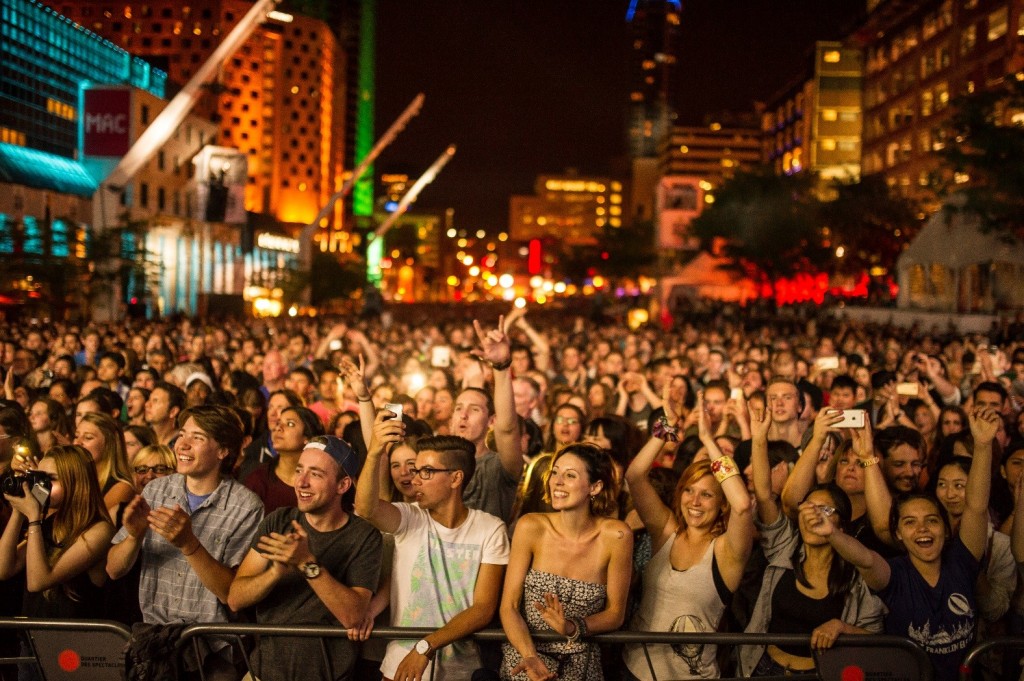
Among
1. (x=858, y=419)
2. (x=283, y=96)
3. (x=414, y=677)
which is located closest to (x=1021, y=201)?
(x=858, y=419)

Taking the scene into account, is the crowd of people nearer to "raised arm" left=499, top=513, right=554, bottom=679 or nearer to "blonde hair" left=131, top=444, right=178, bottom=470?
"raised arm" left=499, top=513, right=554, bottom=679

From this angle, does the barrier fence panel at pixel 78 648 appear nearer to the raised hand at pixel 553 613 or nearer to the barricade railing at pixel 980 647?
the raised hand at pixel 553 613

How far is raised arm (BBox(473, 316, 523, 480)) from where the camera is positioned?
20.1ft

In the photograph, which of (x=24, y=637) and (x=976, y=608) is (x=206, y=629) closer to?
(x=24, y=637)

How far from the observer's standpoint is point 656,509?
5.15 metres

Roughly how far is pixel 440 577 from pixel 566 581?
21.0 inches

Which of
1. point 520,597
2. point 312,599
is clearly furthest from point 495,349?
point 312,599

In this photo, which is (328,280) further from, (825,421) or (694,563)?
(694,563)

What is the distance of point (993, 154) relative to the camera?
27250 millimetres

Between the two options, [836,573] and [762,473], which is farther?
[762,473]

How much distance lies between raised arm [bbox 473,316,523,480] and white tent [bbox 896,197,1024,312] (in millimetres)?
28441

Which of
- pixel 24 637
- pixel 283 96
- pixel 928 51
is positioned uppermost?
pixel 283 96

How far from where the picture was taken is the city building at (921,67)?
195 feet

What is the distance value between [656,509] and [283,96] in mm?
148925
